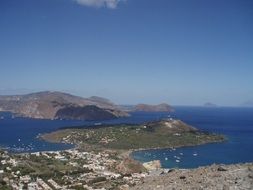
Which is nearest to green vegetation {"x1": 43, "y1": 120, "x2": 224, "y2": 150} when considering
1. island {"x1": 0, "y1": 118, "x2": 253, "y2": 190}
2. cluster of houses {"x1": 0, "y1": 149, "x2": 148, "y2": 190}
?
island {"x1": 0, "y1": 118, "x2": 253, "y2": 190}

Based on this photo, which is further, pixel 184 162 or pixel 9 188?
pixel 184 162

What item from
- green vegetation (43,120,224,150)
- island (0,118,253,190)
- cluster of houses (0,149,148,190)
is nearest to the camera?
island (0,118,253,190)

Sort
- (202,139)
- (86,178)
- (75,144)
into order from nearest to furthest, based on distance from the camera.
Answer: (86,178) < (75,144) < (202,139)

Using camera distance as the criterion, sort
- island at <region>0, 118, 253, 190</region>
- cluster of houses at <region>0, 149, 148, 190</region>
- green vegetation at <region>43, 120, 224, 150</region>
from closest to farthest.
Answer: island at <region>0, 118, 253, 190</region> < cluster of houses at <region>0, 149, 148, 190</region> < green vegetation at <region>43, 120, 224, 150</region>

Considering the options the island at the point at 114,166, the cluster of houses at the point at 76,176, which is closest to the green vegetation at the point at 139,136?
the island at the point at 114,166

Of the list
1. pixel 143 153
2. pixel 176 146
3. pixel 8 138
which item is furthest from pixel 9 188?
pixel 8 138

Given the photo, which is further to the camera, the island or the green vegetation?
the green vegetation

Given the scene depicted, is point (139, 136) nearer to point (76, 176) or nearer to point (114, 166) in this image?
point (114, 166)

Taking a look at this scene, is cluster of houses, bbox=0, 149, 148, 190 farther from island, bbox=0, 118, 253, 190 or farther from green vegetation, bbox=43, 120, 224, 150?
green vegetation, bbox=43, 120, 224, 150

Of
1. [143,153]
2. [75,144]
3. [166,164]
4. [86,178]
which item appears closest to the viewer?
[86,178]

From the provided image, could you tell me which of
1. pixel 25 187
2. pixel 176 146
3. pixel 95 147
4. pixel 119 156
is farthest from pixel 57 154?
pixel 176 146

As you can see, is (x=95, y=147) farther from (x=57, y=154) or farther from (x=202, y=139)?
(x=202, y=139)
